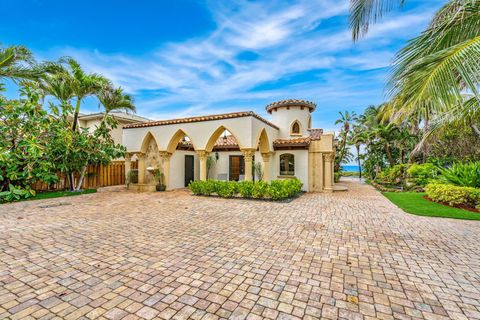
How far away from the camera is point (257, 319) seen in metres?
2.44

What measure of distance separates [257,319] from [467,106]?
8.32 meters

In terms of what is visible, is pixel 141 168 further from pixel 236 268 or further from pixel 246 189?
pixel 236 268

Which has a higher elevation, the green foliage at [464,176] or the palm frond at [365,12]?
the palm frond at [365,12]

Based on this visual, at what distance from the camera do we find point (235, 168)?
58.7 feet

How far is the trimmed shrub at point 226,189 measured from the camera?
11102 millimetres

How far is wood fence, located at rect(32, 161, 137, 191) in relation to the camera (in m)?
12.6

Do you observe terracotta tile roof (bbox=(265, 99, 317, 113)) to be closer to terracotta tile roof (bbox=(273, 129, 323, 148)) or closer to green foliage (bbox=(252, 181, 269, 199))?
terracotta tile roof (bbox=(273, 129, 323, 148))

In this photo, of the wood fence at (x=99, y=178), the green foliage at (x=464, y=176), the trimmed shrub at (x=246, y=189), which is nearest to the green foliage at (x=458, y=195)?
the green foliage at (x=464, y=176)

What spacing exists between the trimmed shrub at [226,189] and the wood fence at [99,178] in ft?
30.3

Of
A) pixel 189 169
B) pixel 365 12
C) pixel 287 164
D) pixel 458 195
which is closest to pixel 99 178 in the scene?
pixel 189 169

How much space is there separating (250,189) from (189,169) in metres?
7.74

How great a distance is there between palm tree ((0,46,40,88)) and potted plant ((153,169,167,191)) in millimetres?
7742

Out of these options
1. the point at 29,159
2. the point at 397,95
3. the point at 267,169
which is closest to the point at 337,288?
the point at 397,95

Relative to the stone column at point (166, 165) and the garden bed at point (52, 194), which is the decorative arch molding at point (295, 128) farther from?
→ the garden bed at point (52, 194)
